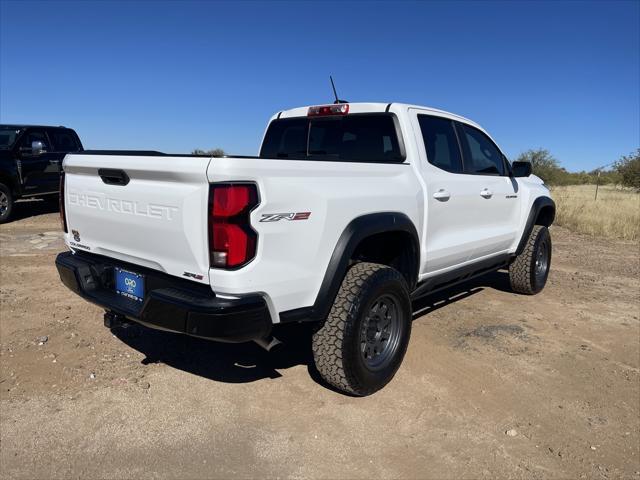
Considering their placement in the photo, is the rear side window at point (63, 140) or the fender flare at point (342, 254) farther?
the rear side window at point (63, 140)

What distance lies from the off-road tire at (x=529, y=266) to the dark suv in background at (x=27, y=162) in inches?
364

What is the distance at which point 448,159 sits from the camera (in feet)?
14.1

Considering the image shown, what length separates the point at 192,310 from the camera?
8.15ft

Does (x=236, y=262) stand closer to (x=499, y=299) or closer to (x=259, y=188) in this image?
(x=259, y=188)

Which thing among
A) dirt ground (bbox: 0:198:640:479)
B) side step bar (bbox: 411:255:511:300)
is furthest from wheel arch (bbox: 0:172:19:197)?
side step bar (bbox: 411:255:511:300)

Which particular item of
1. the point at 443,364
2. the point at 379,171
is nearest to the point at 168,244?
the point at 379,171

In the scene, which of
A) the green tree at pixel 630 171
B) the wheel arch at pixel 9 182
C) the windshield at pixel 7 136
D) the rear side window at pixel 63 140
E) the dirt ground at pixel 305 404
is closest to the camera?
the dirt ground at pixel 305 404

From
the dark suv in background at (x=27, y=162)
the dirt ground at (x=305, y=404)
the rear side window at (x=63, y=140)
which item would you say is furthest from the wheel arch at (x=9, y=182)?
the dirt ground at (x=305, y=404)

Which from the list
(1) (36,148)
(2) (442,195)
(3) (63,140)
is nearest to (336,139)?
(2) (442,195)

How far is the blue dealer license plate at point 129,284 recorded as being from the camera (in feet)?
9.57

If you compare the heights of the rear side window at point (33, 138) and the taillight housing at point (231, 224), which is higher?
the rear side window at point (33, 138)

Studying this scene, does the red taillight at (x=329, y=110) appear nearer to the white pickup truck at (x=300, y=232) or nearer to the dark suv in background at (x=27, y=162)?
the white pickup truck at (x=300, y=232)

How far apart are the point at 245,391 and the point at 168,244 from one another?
1277 millimetres

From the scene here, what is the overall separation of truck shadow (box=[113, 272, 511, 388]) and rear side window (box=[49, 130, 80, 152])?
28.8 feet
